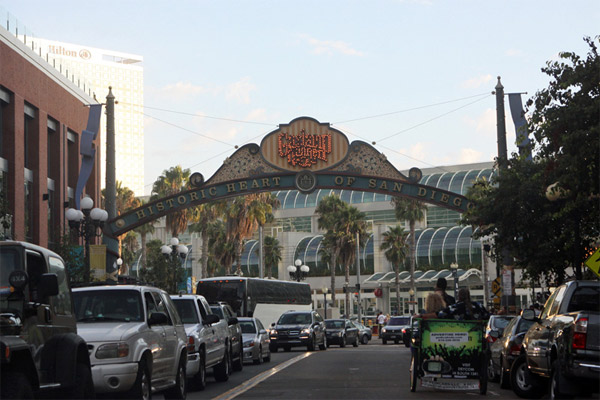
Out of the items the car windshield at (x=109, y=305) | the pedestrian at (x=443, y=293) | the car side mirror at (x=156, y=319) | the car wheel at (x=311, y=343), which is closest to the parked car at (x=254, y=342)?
the car wheel at (x=311, y=343)

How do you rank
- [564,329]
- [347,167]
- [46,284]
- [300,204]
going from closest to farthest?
[46,284] < [564,329] < [347,167] < [300,204]

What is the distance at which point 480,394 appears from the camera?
1641cm

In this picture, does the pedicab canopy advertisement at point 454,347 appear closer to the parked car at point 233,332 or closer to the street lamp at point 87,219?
the parked car at point 233,332

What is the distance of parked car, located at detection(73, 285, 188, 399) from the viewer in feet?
42.1

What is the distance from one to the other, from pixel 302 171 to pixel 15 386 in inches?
1326

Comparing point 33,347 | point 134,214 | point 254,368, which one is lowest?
point 254,368

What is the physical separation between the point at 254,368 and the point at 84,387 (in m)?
16.2

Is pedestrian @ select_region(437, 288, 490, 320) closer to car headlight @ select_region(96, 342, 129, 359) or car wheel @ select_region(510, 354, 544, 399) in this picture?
car wheel @ select_region(510, 354, 544, 399)

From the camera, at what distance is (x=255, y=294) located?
162 ft

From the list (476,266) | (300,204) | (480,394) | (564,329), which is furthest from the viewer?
(300,204)

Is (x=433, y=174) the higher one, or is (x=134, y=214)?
(x=433, y=174)

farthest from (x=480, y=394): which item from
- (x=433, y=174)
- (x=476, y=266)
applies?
(x=433, y=174)

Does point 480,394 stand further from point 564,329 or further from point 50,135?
point 50,135

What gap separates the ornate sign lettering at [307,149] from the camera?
4241 cm
